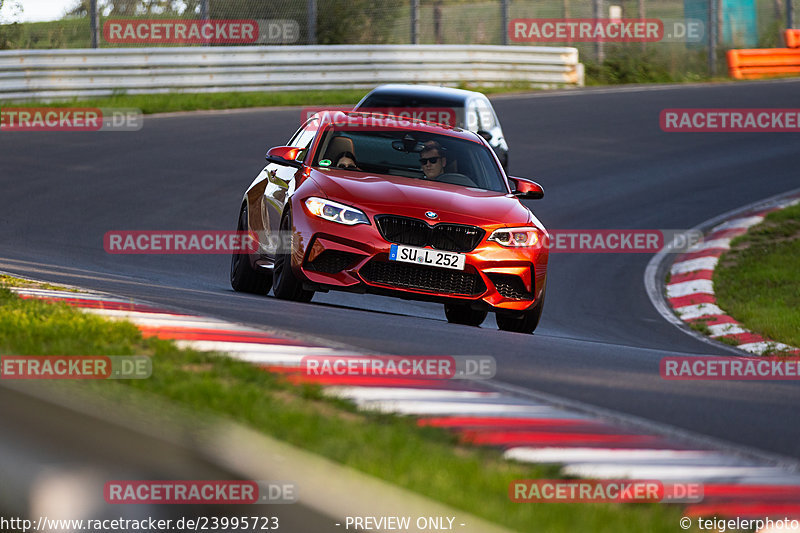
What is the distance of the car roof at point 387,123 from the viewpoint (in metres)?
10.3

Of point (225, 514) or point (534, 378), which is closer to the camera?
point (225, 514)

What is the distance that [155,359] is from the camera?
18.3ft

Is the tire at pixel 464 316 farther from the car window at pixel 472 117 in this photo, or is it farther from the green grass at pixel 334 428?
the car window at pixel 472 117

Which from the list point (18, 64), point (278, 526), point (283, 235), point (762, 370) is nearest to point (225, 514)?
point (278, 526)

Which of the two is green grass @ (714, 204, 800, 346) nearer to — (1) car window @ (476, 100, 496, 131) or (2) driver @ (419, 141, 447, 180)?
(2) driver @ (419, 141, 447, 180)

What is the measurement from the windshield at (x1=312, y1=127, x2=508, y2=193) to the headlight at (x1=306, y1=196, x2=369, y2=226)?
36.8 inches

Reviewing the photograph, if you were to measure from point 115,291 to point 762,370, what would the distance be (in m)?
4.52

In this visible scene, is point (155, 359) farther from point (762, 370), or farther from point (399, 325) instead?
point (762, 370)

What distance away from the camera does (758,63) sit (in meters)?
34.1

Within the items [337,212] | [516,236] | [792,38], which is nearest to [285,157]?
[337,212]

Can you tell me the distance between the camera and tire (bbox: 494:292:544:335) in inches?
376

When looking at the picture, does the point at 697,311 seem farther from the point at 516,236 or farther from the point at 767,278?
the point at 516,236

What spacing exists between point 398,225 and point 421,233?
18cm

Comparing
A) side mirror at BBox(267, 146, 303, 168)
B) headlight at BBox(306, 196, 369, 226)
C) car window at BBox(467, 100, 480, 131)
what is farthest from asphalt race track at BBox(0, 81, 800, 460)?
car window at BBox(467, 100, 480, 131)
